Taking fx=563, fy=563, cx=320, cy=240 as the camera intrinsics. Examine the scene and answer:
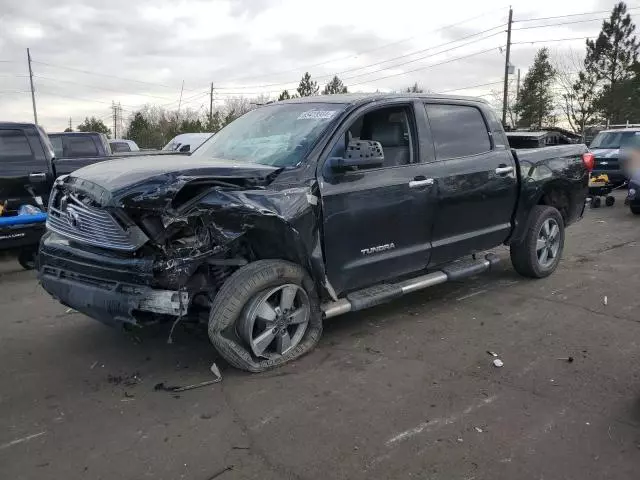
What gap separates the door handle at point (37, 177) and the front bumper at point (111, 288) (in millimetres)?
4327

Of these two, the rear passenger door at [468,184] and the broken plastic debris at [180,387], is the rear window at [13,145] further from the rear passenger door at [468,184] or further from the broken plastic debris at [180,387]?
the rear passenger door at [468,184]

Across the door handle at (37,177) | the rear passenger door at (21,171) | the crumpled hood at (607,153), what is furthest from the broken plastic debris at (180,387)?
the crumpled hood at (607,153)

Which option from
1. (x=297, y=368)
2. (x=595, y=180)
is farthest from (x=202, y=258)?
(x=595, y=180)

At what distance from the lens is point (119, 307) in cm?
361

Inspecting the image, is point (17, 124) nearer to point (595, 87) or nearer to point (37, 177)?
point (37, 177)

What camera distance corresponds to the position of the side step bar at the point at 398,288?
4328mm

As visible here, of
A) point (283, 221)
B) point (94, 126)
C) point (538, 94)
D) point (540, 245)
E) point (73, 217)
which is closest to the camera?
point (283, 221)

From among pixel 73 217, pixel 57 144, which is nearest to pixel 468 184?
pixel 73 217

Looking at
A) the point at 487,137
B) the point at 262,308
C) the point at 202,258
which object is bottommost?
the point at 262,308

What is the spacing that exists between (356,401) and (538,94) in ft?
136

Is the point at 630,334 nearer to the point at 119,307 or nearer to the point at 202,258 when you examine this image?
the point at 202,258

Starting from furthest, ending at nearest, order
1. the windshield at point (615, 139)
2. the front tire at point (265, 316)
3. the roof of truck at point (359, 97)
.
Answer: the windshield at point (615, 139), the roof of truck at point (359, 97), the front tire at point (265, 316)

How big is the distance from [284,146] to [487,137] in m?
2.31

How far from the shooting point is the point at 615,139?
16.6 m
